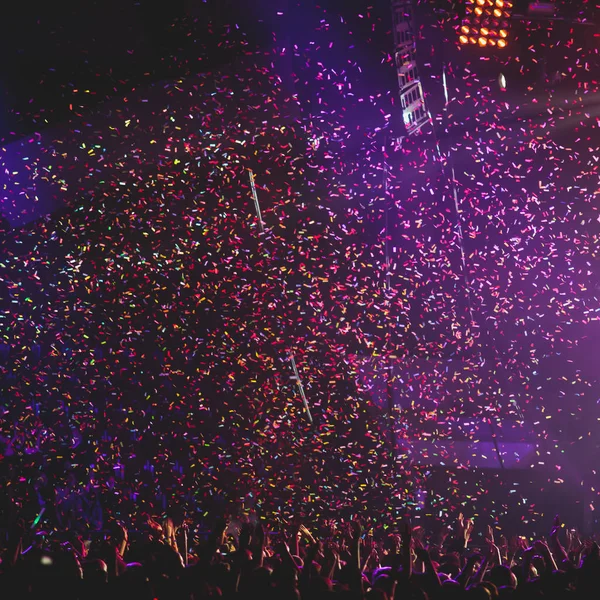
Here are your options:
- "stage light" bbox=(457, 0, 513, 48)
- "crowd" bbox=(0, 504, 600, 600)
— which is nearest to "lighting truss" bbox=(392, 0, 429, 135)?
"stage light" bbox=(457, 0, 513, 48)

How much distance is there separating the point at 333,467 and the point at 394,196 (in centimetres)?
309

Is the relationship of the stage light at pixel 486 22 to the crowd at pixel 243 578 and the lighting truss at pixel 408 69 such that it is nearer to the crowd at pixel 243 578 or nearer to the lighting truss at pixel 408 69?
the lighting truss at pixel 408 69

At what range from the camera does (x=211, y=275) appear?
7492 mm

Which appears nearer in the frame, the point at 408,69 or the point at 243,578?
the point at 243,578

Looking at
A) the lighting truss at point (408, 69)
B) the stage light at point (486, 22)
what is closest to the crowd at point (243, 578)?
the lighting truss at point (408, 69)

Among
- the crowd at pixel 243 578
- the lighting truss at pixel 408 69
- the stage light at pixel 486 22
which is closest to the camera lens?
the crowd at pixel 243 578

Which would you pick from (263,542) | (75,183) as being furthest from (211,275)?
(263,542)

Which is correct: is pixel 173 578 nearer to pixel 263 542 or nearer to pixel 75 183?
pixel 263 542

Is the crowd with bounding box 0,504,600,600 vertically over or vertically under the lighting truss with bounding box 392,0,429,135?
under

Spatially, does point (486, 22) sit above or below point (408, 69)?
above

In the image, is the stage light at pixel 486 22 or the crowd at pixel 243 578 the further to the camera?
the stage light at pixel 486 22

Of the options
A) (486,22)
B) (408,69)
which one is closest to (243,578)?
(408,69)

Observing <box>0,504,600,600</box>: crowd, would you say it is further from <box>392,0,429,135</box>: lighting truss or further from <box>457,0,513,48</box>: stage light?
<box>457,0,513,48</box>: stage light

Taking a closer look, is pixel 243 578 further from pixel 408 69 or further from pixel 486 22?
pixel 486 22
